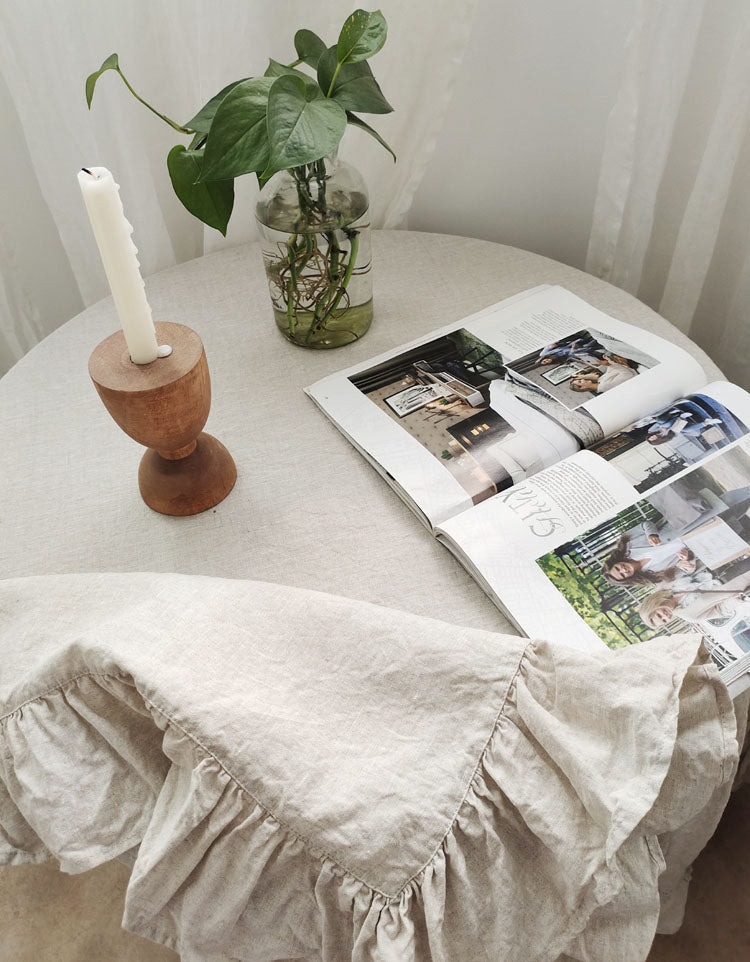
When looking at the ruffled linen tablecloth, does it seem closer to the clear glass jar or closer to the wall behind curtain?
the clear glass jar

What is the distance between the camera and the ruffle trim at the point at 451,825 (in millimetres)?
458

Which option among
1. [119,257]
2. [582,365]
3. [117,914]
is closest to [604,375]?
[582,365]

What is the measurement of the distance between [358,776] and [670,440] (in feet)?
1.47

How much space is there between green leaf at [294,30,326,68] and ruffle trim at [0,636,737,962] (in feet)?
1.88

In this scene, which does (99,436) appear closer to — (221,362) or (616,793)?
(221,362)

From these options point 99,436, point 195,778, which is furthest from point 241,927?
point 99,436

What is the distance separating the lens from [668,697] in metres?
0.48

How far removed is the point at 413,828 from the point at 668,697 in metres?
0.17

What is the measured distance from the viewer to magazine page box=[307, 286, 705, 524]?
29.4 inches

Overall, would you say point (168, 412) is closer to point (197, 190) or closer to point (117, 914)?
point (197, 190)

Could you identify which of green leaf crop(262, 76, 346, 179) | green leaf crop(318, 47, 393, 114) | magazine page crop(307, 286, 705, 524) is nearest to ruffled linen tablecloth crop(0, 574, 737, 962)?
magazine page crop(307, 286, 705, 524)

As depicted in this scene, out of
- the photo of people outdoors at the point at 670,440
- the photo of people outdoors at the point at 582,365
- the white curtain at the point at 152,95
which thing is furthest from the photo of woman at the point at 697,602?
the white curtain at the point at 152,95

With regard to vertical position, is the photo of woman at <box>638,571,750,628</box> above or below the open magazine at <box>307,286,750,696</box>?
below

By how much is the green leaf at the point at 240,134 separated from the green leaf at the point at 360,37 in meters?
0.08
